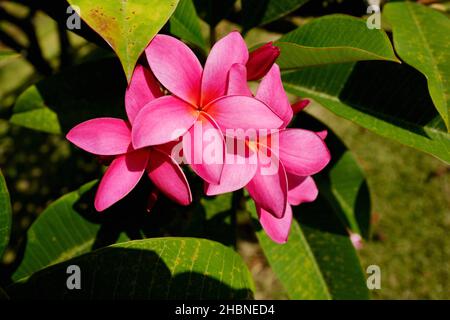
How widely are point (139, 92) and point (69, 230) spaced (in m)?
0.47

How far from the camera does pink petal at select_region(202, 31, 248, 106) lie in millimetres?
713

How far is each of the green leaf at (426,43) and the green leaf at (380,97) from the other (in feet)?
0.23

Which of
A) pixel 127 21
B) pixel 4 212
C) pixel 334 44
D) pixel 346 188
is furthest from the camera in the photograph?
pixel 346 188

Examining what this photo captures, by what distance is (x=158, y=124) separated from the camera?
67cm

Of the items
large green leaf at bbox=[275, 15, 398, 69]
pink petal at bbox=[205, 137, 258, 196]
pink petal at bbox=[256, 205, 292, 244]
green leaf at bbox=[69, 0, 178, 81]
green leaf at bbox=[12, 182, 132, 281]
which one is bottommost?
green leaf at bbox=[12, 182, 132, 281]

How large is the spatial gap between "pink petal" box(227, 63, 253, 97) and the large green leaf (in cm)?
17

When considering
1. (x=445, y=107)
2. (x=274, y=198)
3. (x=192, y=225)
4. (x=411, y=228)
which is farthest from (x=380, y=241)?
(x=274, y=198)

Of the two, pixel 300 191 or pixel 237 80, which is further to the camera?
pixel 300 191

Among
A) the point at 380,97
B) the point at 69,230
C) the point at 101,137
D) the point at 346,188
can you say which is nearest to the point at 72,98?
the point at 69,230

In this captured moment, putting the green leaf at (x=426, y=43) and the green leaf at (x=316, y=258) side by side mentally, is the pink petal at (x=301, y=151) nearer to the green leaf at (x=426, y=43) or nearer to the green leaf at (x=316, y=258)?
the green leaf at (x=426, y=43)

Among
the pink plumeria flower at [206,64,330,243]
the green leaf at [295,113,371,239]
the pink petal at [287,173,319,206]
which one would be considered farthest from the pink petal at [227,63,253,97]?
the green leaf at [295,113,371,239]

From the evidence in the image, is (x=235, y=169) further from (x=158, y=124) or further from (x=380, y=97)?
(x=380, y=97)

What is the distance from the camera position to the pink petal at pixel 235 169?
69 cm

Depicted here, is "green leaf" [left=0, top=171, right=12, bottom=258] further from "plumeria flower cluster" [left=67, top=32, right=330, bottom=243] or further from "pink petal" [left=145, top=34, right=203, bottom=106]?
"pink petal" [left=145, top=34, right=203, bottom=106]
